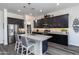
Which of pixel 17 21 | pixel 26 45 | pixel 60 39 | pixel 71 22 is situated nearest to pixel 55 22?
pixel 71 22

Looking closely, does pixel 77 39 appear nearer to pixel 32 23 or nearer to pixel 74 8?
pixel 74 8

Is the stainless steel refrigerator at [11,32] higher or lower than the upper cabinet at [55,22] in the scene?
lower

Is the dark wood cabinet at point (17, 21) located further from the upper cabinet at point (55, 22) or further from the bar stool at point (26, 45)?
the bar stool at point (26, 45)

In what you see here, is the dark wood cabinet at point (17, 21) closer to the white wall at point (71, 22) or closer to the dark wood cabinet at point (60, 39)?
the dark wood cabinet at point (60, 39)

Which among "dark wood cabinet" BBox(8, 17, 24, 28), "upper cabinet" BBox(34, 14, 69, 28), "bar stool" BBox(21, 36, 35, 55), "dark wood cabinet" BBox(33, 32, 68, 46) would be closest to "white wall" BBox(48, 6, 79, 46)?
"upper cabinet" BBox(34, 14, 69, 28)

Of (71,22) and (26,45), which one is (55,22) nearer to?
(71,22)

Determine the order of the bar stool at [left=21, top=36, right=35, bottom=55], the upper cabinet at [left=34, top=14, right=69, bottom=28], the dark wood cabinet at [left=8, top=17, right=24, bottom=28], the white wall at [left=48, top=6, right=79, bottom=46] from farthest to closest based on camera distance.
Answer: the dark wood cabinet at [left=8, top=17, right=24, bottom=28] < the upper cabinet at [left=34, top=14, right=69, bottom=28] < the white wall at [left=48, top=6, right=79, bottom=46] < the bar stool at [left=21, top=36, right=35, bottom=55]

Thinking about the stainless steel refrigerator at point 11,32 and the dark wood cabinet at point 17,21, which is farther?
the dark wood cabinet at point 17,21

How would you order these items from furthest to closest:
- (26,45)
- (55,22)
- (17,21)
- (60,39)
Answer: (17,21) < (55,22) < (60,39) < (26,45)

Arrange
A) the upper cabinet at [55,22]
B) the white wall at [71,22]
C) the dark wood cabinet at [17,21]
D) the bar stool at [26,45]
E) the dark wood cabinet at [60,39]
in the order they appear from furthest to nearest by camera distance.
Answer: the dark wood cabinet at [17,21] → the upper cabinet at [55,22] → the dark wood cabinet at [60,39] → the white wall at [71,22] → the bar stool at [26,45]

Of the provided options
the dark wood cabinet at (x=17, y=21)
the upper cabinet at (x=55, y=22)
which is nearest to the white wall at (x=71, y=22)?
the upper cabinet at (x=55, y=22)

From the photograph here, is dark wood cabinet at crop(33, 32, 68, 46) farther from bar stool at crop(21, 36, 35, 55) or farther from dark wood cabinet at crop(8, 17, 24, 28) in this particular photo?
dark wood cabinet at crop(8, 17, 24, 28)

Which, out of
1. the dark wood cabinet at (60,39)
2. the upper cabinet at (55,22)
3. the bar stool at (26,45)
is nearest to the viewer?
the bar stool at (26,45)
